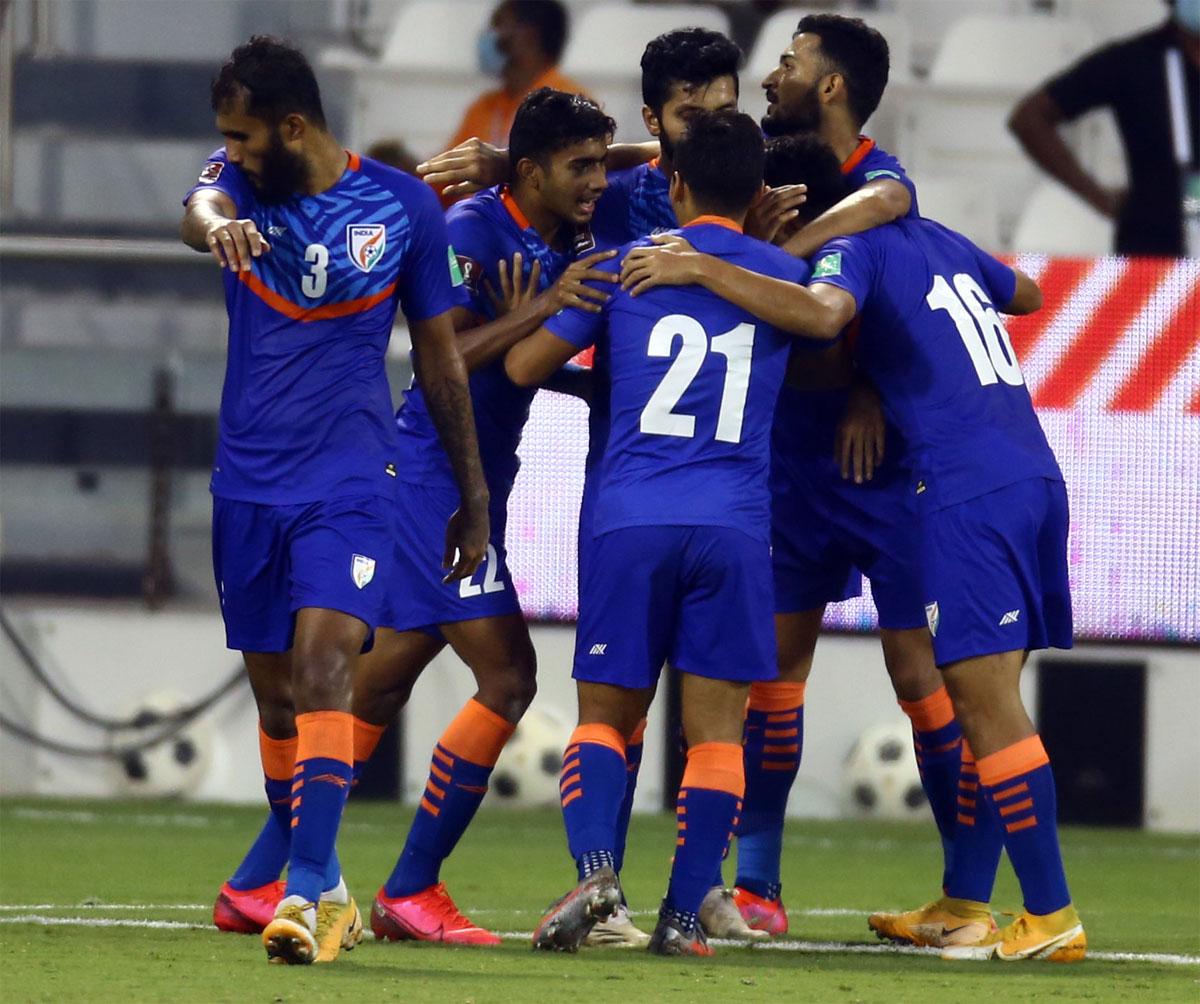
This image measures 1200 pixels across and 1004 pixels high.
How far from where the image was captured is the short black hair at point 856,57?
226 inches

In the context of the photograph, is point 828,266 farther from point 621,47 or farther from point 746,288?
point 621,47

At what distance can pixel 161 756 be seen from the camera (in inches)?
363

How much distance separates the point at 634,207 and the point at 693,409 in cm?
97

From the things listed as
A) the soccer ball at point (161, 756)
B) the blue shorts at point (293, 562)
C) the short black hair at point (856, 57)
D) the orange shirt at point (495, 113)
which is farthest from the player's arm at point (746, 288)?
the orange shirt at point (495, 113)

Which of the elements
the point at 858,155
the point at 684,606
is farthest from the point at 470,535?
the point at 858,155

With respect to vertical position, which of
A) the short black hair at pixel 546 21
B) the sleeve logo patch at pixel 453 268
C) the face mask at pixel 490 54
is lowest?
the sleeve logo patch at pixel 453 268

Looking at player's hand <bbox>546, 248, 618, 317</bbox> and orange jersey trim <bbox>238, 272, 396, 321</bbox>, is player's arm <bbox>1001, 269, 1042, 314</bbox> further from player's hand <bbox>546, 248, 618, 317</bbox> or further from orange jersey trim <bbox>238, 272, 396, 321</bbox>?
orange jersey trim <bbox>238, 272, 396, 321</bbox>

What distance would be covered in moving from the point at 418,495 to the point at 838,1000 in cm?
177

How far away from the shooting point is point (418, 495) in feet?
18.1

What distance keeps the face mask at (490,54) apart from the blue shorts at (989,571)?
6.11m

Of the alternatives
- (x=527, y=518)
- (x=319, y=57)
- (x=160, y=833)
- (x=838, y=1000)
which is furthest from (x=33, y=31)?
(x=838, y=1000)

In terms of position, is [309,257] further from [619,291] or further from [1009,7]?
[1009,7]

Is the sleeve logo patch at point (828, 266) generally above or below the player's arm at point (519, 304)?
above

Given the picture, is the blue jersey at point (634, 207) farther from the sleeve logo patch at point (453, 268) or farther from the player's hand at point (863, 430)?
the sleeve logo patch at point (453, 268)
